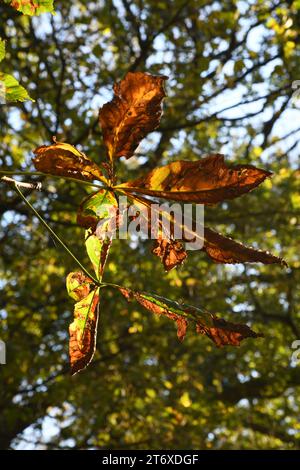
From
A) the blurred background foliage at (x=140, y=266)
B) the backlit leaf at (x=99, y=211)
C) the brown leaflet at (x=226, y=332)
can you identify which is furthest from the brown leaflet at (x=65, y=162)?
the blurred background foliage at (x=140, y=266)

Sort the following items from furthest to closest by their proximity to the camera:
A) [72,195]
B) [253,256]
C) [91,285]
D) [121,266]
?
[121,266] < [72,195] < [91,285] < [253,256]

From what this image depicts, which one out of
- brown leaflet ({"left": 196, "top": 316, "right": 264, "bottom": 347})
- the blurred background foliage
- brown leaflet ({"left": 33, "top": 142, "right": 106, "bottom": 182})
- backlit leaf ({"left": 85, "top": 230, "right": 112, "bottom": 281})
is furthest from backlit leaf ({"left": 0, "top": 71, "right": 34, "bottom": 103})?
the blurred background foliage

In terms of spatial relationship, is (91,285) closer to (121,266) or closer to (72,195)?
(72,195)

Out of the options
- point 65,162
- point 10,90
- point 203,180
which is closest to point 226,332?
point 203,180

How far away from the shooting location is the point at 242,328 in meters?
0.95

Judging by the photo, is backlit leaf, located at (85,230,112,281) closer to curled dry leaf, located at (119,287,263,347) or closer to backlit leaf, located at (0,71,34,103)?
curled dry leaf, located at (119,287,263,347)

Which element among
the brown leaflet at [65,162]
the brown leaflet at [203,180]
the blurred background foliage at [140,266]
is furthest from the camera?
the blurred background foliage at [140,266]

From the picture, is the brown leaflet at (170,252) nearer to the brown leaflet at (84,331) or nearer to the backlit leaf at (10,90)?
the brown leaflet at (84,331)

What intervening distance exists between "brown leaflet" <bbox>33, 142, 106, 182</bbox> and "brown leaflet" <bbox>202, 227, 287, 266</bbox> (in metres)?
0.24

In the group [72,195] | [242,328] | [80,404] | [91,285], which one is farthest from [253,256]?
[80,404]

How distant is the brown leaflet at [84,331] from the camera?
107 centimetres

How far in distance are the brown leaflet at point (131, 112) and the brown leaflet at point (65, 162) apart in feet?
0.16
